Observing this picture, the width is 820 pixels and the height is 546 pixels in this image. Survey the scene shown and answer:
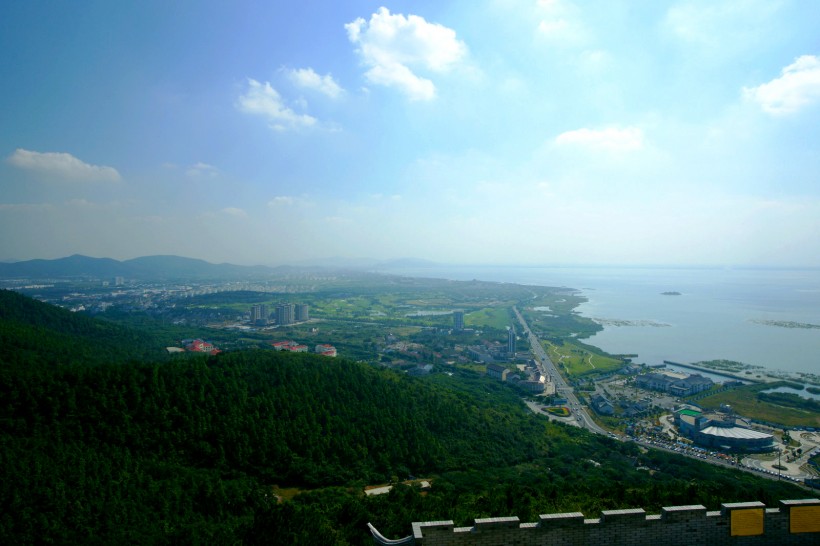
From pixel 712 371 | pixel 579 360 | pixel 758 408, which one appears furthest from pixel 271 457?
pixel 712 371

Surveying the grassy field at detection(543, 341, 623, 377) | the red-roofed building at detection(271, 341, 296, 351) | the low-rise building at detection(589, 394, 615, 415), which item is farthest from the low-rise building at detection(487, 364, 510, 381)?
the red-roofed building at detection(271, 341, 296, 351)

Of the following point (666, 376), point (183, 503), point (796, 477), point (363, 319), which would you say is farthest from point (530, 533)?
point (363, 319)

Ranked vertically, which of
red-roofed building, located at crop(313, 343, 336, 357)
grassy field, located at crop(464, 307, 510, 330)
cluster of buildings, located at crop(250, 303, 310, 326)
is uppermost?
cluster of buildings, located at crop(250, 303, 310, 326)

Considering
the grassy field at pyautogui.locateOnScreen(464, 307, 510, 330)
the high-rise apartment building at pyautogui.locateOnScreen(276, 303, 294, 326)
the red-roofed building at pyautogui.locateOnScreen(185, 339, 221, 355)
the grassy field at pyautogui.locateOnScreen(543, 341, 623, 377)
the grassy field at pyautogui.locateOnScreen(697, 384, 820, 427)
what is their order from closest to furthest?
1. the grassy field at pyautogui.locateOnScreen(697, 384, 820, 427)
2. the grassy field at pyautogui.locateOnScreen(543, 341, 623, 377)
3. the red-roofed building at pyautogui.locateOnScreen(185, 339, 221, 355)
4. the high-rise apartment building at pyautogui.locateOnScreen(276, 303, 294, 326)
5. the grassy field at pyautogui.locateOnScreen(464, 307, 510, 330)

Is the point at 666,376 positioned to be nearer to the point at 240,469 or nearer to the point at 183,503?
the point at 240,469

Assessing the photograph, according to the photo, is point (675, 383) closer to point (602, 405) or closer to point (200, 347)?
point (602, 405)

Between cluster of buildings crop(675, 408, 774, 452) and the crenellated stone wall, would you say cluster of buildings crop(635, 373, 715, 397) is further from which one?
the crenellated stone wall

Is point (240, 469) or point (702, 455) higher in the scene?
point (240, 469)
